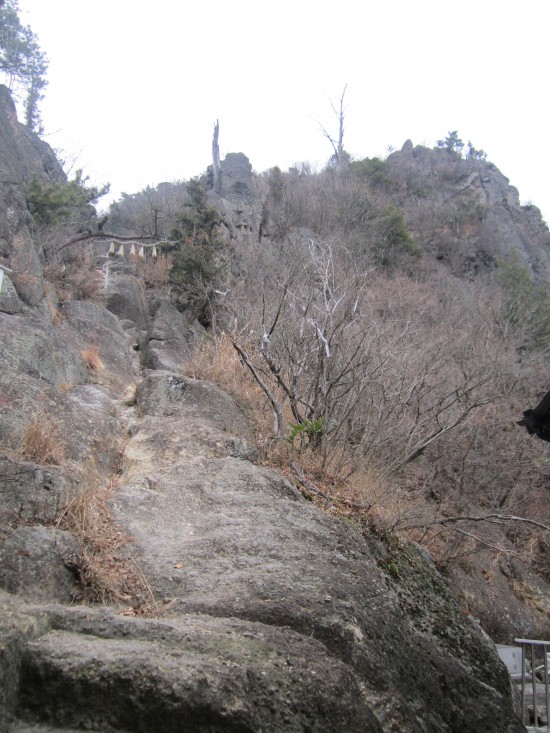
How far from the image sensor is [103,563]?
15.4 ft

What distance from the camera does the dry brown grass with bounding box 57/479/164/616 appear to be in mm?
4418

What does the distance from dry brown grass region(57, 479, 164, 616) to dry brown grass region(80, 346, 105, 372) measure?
18.9 ft

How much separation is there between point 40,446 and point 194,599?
7.71 feet

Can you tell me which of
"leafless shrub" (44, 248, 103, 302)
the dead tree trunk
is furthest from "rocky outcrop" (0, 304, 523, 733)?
the dead tree trunk

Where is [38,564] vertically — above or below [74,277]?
below

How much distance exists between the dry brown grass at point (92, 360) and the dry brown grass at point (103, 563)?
5754 millimetres

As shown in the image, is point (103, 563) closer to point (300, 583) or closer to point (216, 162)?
point (300, 583)

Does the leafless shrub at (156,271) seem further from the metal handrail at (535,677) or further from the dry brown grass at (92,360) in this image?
the metal handrail at (535,677)

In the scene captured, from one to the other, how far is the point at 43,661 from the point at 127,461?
13.6 ft

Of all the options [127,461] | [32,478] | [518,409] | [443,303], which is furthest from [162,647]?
[443,303]

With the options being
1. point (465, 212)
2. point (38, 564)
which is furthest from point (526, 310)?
point (38, 564)

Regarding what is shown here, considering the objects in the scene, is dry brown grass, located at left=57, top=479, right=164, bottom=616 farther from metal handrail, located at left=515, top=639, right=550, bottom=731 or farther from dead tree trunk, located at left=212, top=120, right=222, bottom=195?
dead tree trunk, located at left=212, top=120, right=222, bottom=195

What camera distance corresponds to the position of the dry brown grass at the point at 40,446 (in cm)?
573

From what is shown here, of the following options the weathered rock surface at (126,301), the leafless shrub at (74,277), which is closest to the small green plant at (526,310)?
the weathered rock surface at (126,301)
